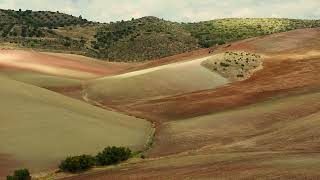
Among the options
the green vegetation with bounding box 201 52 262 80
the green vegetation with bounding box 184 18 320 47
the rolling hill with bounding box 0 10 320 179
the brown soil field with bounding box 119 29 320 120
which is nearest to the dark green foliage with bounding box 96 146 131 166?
the rolling hill with bounding box 0 10 320 179

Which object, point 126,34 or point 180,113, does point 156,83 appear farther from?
point 126,34

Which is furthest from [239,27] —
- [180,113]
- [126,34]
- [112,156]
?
[112,156]

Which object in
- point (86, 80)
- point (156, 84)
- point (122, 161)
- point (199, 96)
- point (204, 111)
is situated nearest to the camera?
point (122, 161)

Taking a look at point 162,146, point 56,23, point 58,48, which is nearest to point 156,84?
point 162,146

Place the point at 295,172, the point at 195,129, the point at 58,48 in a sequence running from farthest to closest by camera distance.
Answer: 1. the point at 58,48
2. the point at 195,129
3. the point at 295,172

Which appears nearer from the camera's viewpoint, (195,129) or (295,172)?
(295,172)

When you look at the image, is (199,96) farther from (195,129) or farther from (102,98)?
(195,129)

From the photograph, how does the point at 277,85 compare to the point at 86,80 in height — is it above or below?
below
